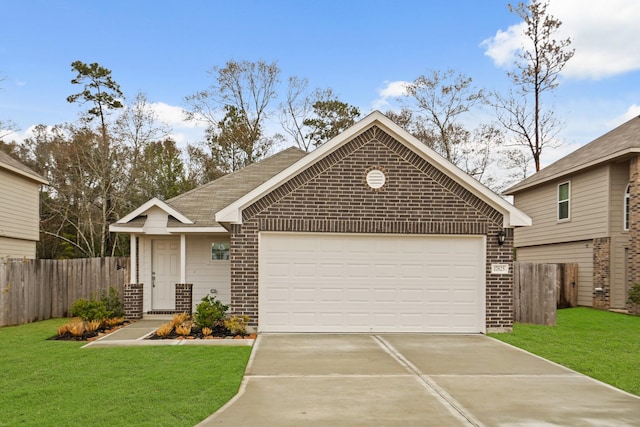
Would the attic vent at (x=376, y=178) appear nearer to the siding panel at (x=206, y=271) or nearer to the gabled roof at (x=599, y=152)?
the siding panel at (x=206, y=271)

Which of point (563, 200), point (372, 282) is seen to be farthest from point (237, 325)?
point (563, 200)

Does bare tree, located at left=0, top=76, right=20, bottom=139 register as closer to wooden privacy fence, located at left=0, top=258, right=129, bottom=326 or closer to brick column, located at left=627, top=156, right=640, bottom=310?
wooden privacy fence, located at left=0, top=258, right=129, bottom=326

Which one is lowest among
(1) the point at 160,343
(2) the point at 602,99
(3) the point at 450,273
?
(1) the point at 160,343

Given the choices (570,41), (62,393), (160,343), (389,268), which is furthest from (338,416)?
(570,41)

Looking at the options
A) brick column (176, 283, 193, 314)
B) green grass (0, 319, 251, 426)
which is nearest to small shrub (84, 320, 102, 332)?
green grass (0, 319, 251, 426)

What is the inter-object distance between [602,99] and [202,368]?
21.5 metres

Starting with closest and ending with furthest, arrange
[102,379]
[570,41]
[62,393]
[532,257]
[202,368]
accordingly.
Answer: [62,393] → [102,379] → [202,368] → [532,257] → [570,41]

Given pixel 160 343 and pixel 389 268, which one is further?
pixel 389 268

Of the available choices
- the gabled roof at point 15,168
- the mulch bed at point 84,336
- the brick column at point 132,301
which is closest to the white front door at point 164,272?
the brick column at point 132,301

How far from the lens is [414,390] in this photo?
7.34m

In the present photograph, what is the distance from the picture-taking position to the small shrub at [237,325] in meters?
11.7

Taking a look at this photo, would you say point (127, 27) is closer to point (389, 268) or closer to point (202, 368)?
point (389, 268)

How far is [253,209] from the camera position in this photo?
12.3 m

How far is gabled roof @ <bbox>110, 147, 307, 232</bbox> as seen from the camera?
48.7ft
